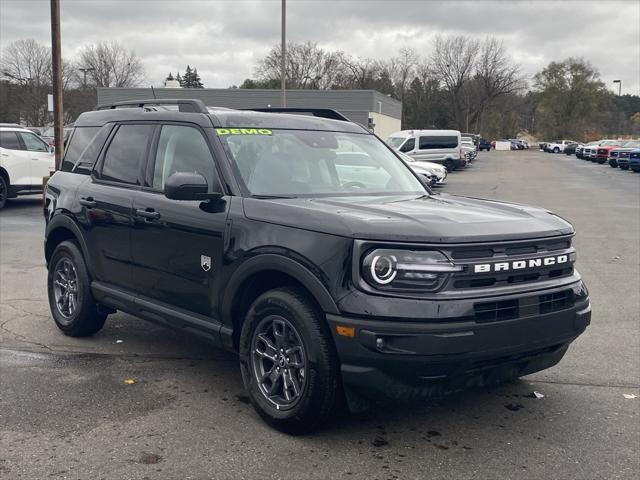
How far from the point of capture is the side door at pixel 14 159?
1638 cm

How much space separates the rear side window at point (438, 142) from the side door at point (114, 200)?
31.0 metres

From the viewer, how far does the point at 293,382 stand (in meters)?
4.05

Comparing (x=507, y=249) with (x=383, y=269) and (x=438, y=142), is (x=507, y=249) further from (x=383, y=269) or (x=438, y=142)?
(x=438, y=142)

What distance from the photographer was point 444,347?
11.6 ft

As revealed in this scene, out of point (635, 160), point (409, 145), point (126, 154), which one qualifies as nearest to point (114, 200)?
point (126, 154)

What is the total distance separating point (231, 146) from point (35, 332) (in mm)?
2909

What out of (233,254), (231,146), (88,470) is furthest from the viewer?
(231,146)

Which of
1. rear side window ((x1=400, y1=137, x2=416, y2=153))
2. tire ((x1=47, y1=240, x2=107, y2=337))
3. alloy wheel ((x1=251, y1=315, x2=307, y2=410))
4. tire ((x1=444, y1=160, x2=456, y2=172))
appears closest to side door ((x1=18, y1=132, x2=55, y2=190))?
tire ((x1=47, y1=240, x2=107, y2=337))

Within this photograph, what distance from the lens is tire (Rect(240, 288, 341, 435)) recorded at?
3824mm

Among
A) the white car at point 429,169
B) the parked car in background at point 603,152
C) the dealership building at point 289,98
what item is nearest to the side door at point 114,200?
the white car at point 429,169

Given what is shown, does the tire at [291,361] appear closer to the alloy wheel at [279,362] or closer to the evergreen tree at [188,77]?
the alloy wheel at [279,362]

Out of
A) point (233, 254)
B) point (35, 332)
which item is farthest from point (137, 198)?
point (35, 332)

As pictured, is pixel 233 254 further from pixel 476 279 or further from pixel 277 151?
pixel 476 279

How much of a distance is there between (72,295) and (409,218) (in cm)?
350
